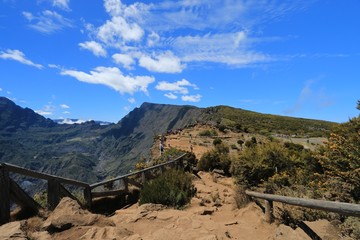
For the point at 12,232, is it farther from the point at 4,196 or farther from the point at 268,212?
the point at 268,212

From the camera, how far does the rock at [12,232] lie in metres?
5.36

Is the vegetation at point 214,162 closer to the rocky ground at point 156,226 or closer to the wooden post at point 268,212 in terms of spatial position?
the rocky ground at point 156,226

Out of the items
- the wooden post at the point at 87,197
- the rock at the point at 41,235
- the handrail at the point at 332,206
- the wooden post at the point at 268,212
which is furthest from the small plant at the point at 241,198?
the rock at the point at 41,235

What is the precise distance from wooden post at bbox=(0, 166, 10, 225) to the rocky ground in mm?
617

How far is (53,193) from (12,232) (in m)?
2.99

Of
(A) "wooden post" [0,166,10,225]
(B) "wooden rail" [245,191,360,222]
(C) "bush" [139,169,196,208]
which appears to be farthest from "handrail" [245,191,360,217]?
(A) "wooden post" [0,166,10,225]

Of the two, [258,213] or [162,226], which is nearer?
[162,226]

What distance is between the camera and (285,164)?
47.5 feet

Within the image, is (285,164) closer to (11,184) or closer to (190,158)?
(190,158)

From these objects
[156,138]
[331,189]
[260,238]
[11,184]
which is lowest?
[260,238]

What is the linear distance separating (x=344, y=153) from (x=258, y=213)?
11.9 feet

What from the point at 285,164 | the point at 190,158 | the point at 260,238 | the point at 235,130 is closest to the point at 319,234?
the point at 260,238

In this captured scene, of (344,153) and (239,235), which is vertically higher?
(344,153)

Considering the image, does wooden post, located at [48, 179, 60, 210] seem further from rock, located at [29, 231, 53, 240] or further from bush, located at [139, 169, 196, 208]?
bush, located at [139, 169, 196, 208]
